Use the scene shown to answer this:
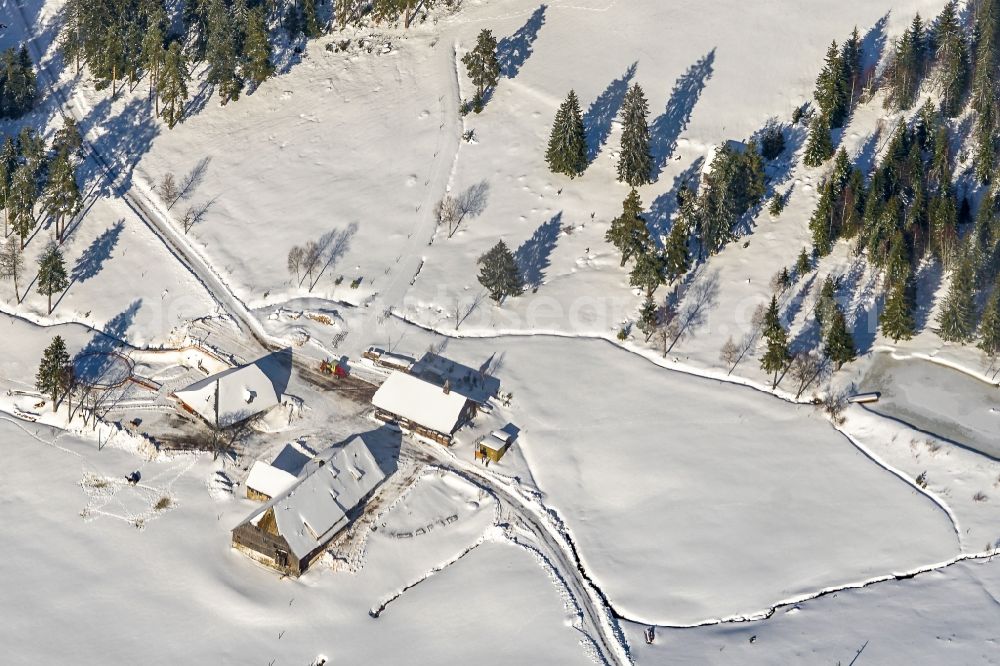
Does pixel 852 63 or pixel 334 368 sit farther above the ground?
pixel 852 63

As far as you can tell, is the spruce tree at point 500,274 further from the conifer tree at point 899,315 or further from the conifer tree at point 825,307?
the conifer tree at point 899,315

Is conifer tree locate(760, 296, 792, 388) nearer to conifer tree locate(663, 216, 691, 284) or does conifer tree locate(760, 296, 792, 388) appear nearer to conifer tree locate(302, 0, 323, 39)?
conifer tree locate(663, 216, 691, 284)

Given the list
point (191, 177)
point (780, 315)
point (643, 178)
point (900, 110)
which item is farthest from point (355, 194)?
point (900, 110)

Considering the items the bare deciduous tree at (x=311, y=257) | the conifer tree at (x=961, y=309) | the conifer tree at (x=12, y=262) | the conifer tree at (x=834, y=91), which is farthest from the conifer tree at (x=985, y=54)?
the conifer tree at (x=12, y=262)

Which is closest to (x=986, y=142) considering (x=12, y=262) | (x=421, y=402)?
(x=421, y=402)

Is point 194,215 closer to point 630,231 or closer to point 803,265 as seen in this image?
point 630,231

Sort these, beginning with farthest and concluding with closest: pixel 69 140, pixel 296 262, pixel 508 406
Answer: pixel 69 140 < pixel 296 262 < pixel 508 406
